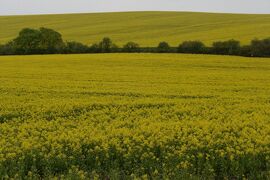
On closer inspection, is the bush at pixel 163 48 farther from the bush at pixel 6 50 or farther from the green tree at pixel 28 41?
the bush at pixel 6 50

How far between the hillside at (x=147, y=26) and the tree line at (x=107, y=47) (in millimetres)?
4793

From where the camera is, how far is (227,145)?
1086 centimetres

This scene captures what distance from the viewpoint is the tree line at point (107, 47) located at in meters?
45.6

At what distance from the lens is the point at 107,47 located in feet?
171

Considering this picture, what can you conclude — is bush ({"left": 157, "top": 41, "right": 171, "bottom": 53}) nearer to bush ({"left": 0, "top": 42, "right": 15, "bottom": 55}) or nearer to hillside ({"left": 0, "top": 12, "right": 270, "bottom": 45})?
hillside ({"left": 0, "top": 12, "right": 270, "bottom": 45})

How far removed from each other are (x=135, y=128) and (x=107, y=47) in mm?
39801

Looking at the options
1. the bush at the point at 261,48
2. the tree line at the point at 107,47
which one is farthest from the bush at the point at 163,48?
the bush at the point at 261,48

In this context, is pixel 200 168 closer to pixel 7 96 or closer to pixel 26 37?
pixel 7 96

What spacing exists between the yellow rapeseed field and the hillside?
3219 cm

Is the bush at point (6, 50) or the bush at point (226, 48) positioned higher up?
the bush at point (226, 48)

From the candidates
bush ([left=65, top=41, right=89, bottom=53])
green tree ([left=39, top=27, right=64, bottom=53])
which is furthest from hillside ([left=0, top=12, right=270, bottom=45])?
bush ([left=65, top=41, right=89, bottom=53])

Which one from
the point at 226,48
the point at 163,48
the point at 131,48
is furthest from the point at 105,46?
the point at 226,48

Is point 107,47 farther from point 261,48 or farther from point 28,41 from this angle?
point 261,48

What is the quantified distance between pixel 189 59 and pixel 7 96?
21.4 m
